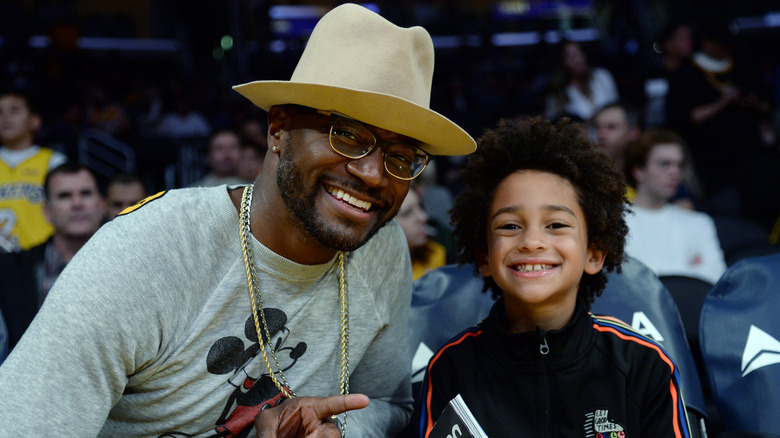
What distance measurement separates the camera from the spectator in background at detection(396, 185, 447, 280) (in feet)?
14.2

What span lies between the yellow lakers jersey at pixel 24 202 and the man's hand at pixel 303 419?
13.0ft

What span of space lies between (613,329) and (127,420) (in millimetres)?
1431

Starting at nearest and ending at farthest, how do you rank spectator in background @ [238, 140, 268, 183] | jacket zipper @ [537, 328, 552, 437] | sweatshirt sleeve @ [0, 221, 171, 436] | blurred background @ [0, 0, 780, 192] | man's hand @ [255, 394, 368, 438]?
sweatshirt sleeve @ [0, 221, 171, 436] → man's hand @ [255, 394, 368, 438] → jacket zipper @ [537, 328, 552, 437] → spectator in background @ [238, 140, 268, 183] → blurred background @ [0, 0, 780, 192]

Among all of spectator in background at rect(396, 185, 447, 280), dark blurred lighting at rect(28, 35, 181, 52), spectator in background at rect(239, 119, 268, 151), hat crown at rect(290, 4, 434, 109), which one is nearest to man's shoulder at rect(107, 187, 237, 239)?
hat crown at rect(290, 4, 434, 109)

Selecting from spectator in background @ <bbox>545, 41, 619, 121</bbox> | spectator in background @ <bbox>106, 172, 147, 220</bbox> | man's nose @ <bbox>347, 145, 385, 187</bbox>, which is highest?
spectator in background @ <bbox>545, 41, 619, 121</bbox>

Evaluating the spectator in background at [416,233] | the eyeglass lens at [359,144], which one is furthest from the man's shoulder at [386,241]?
the spectator in background at [416,233]

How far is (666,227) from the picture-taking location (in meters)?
4.38

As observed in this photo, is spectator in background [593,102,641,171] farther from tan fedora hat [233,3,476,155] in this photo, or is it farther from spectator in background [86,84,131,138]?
spectator in background [86,84,131,138]

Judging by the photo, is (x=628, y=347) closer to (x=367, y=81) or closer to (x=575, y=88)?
(x=367, y=81)

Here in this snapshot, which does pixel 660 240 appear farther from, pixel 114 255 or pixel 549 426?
pixel 114 255

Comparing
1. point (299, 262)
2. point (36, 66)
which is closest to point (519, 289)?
point (299, 262)

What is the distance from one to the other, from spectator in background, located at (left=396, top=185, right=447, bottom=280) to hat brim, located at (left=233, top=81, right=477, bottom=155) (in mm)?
2209

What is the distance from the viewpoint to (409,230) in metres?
4.34

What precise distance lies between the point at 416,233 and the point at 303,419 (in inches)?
99.7
